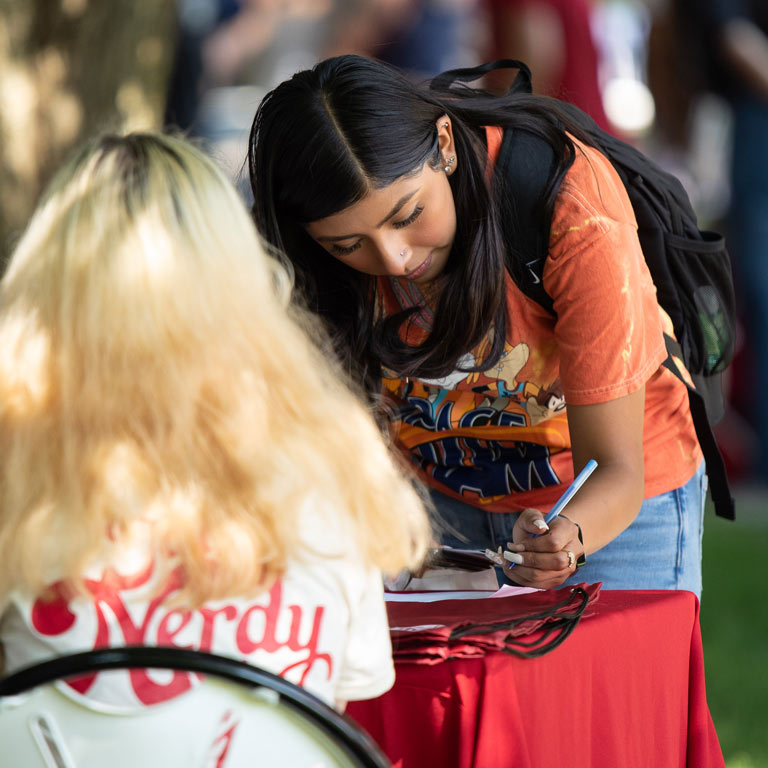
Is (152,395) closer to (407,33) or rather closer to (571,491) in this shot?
(571,491)

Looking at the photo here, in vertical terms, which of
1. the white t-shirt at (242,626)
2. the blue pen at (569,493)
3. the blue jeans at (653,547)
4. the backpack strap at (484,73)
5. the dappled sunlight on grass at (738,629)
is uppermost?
the backpack strap at (484,73)

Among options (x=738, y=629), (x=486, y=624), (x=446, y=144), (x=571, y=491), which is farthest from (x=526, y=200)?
(x=738, y=629)

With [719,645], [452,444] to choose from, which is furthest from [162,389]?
[719,645]

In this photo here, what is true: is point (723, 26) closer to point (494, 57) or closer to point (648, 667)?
point (494, 57)

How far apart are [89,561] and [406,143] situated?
0.91 metres

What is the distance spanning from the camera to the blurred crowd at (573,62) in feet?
14.3

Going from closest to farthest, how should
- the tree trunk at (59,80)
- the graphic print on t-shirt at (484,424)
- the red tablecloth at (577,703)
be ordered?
1. the red tablecloth at (577,703)
2. the graphic print on t-shirt at (484,424)
3. the tree trunk at (59,80)

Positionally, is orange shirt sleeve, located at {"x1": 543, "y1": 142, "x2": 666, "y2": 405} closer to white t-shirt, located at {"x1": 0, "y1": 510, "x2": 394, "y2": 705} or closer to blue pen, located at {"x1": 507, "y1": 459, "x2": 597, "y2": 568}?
blue pen, located at {"x1": 507, "y1": 459, "x2": 597, "y2": 568}

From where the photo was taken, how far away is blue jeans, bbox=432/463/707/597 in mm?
2064

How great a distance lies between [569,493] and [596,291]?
1.05 ft

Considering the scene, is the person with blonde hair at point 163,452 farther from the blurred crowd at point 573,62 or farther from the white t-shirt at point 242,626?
the blurred crowd at point 573,62

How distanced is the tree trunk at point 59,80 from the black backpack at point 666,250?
199cm

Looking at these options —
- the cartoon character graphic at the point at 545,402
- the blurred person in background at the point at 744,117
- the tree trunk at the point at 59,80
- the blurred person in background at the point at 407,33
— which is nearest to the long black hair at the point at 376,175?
the cartoon character graphic at the point at 545,402

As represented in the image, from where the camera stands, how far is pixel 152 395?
48.8 inches
